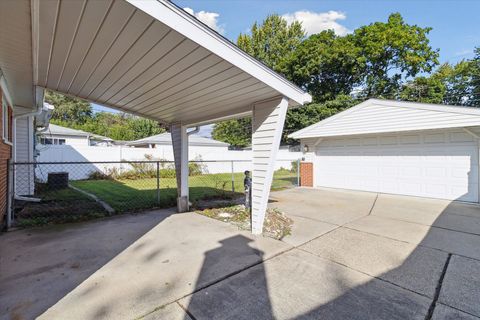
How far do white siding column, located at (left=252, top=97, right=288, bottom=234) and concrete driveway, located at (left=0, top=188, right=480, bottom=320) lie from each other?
0.56 m

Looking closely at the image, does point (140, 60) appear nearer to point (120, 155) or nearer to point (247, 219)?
point (247, 219)

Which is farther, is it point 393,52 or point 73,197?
point 393,52

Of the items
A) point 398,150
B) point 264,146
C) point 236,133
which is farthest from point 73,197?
point 236,133

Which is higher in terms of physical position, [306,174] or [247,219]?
[306,174]

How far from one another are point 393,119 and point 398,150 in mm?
1111

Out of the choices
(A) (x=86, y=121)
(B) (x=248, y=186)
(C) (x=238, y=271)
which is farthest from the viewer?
(A) (x=86, y=121)

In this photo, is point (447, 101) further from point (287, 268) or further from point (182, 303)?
point (182, 303)

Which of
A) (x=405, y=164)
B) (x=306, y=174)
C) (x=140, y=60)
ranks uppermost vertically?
(x=140, y=60)

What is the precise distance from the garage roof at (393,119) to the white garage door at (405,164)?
0.53 m

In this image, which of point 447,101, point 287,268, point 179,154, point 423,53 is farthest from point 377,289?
point 447,101

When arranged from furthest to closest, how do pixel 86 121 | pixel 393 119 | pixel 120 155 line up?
pixel 86 121, pixel 120 155, pixel 393 119

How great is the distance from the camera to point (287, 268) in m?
3.00

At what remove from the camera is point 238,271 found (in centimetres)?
290

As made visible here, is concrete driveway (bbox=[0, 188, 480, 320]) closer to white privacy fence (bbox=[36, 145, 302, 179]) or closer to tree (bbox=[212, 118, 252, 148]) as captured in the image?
white privacy fence (bbox=[36, 145, 302, 179])
